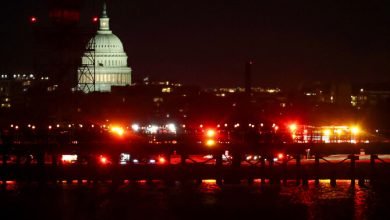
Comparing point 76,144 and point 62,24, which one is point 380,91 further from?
point 76,144

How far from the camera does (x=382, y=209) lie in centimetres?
4919

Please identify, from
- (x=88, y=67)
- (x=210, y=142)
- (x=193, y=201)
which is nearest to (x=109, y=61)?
(x=88, y=67)

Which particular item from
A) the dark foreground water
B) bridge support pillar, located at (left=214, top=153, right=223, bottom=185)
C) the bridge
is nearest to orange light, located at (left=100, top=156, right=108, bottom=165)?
the bridge

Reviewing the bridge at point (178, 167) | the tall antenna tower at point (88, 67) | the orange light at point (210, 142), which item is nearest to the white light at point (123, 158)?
the bridge at point (178, 167)

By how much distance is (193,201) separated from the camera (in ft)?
169

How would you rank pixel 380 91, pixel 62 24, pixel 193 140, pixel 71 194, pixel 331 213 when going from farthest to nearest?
pixel 380 91 → pixel 62 24 → pixel 193 140 → pixel 71 194 → pixel 331 213

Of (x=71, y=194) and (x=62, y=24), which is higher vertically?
(x=62, y=24)

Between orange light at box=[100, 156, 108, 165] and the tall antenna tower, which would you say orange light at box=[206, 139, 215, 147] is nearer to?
orange light at box=[100, 156, 108, 165]

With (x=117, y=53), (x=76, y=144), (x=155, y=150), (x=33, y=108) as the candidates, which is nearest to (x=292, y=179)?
(x=155, y=150)

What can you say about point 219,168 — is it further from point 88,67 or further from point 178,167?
point 88,67

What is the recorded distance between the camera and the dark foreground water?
48031 mm

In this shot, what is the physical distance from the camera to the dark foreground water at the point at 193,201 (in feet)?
158

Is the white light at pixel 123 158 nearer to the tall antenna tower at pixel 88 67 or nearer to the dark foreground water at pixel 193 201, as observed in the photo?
the dark foreground water at pixel 193 201

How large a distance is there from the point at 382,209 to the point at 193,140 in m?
21.9
